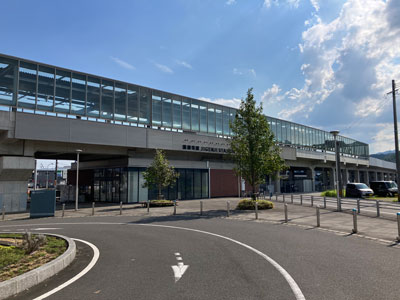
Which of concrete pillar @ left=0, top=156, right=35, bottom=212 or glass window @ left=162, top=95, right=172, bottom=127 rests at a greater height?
glass window @ left=162, top=95, right=172, bottom=127

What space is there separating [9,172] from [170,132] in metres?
16.0

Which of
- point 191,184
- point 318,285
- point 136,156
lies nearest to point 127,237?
point 318,285

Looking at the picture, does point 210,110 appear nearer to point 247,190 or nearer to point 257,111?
point 247,190

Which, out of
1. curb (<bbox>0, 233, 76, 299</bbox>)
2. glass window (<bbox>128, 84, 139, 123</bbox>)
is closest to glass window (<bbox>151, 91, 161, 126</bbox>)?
glass window (<bbox>128, 84, 139, 123</bbox>)

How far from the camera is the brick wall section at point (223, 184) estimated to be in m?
38.4

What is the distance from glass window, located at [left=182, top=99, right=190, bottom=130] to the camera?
3650cm

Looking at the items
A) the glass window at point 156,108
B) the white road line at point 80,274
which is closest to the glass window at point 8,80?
the glass window at point 156,108

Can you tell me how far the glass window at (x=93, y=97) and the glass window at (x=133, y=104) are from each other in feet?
11.4

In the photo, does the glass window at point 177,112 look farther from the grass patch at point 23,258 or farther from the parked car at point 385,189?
the grass patch at point 23,258

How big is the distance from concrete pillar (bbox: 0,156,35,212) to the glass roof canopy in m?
4.53

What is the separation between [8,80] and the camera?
2450cm

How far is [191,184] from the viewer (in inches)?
1420

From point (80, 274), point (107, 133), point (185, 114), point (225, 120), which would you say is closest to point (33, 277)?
point (80, 274)

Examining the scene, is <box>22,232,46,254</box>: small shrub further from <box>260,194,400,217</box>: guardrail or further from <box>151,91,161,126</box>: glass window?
<box>151,91,161,126</box>: glass window
